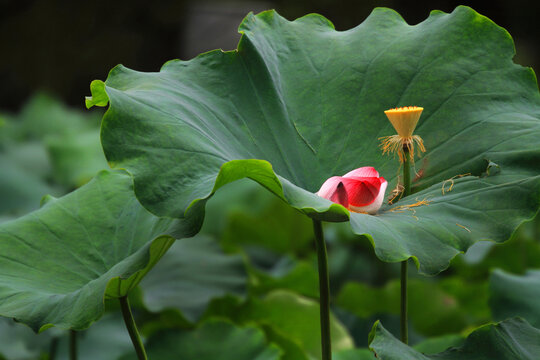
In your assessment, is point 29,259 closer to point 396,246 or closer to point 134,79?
point 134,79

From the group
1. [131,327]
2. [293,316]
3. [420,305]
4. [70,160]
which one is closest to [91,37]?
[70,160]

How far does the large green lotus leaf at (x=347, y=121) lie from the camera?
0.62 metres

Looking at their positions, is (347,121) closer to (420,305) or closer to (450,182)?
(450,182)

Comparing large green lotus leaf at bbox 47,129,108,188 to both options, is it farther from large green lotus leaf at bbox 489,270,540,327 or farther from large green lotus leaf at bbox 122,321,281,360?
large green lotus leaf at bbox 489,270,540,327

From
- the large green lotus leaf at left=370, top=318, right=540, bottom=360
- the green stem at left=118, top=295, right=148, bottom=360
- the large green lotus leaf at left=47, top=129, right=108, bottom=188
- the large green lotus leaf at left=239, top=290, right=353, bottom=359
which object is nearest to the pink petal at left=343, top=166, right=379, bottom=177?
the large green lotus leaf at left=370, top=318, right=540, bottom=360

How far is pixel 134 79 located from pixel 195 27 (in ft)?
16.2

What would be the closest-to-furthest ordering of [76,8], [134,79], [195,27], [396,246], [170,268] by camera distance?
1. [396,246]
2. [134,79]
3. [170,268]
4. [76,8]
5. [195,27]

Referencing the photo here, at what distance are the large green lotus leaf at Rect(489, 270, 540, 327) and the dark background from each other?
14.8ft

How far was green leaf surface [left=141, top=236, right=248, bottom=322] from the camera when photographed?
1098 mm

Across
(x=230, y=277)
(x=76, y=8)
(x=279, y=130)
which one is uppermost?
(x=279, y=130)

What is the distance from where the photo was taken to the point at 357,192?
689mm

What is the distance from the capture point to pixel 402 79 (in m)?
0.82

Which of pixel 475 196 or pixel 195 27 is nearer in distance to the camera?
pixel 475 196

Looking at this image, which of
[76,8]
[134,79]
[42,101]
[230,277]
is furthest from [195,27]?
[134,79]
